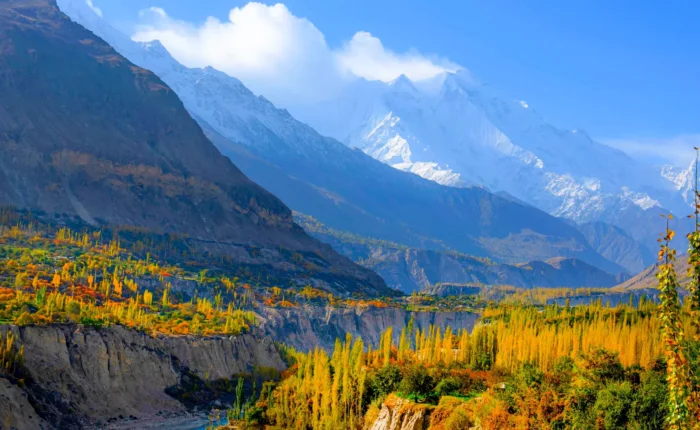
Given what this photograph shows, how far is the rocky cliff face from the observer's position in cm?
10575

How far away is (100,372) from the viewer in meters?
122

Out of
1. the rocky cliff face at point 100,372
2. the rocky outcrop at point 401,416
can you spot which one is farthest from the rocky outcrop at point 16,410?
the rocky outcrop at point 401,416

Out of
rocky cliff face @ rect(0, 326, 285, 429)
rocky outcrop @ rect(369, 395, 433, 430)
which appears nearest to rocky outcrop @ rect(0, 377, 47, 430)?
rocky cliff face @ rect(0, 326, 285, 429)

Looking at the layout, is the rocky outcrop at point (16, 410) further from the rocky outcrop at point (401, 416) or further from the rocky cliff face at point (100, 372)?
the rocky outcrop at point (401, 416)

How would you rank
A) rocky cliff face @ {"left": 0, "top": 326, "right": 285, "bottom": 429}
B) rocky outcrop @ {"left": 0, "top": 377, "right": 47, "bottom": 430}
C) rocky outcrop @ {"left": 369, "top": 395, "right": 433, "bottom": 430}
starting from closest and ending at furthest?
rocky outcrop @ {"left": 369, "top": 395, "right": 433, "bottom": 430}
rocky outcrop @ {"left": 0, "top": 377, "right": 47, "bottom": 430}
rocky cliff face @ {"left": 0, "top": 326, "right": 285, "bottom": 429}

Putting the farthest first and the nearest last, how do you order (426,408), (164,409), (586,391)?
(164,409), (426,408), (586,391)

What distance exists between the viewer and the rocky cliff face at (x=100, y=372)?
105750 millimetres

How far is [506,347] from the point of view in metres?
103

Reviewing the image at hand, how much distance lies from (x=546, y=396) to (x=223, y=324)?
357 ft

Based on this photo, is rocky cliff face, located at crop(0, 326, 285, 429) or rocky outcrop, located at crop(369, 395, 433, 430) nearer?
rocky outcrop, located at crop(369, 395, 433, 430)

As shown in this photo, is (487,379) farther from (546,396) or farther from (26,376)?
(26,376)

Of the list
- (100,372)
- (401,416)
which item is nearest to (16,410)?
(100,372)

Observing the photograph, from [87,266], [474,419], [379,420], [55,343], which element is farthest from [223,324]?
[474,419]

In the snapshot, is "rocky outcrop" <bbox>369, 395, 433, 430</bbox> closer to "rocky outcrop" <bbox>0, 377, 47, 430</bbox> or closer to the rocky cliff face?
"rocky outcrop" <bbox>0, 377, 47, 430</bbox>
